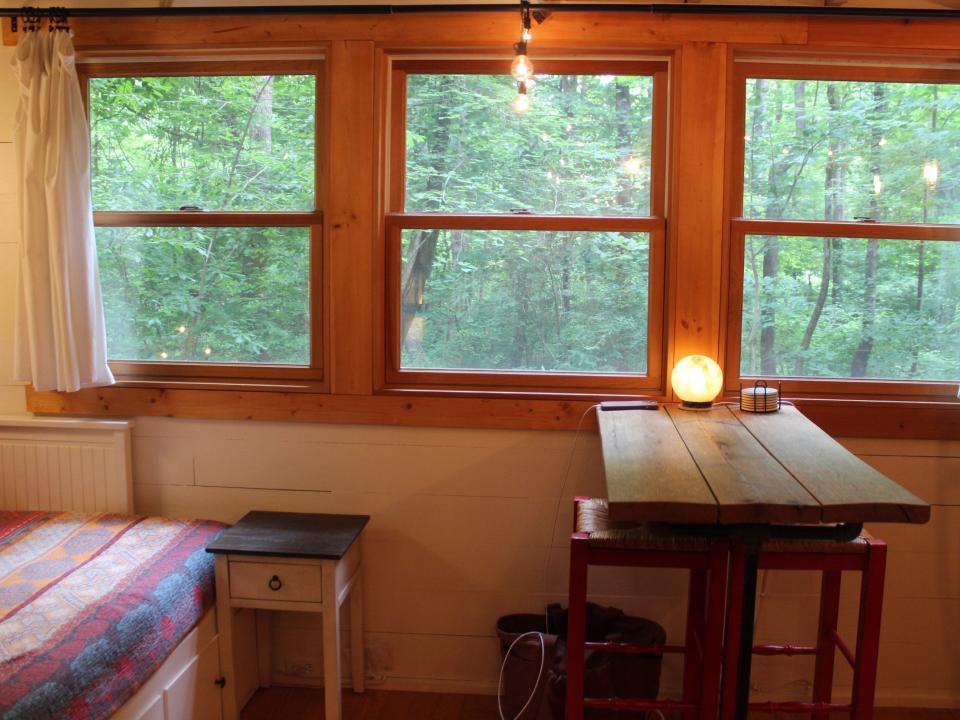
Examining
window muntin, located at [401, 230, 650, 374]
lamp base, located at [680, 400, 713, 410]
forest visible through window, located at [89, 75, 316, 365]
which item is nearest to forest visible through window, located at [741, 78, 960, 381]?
lamp base, located at [680, 400, 713, 410]

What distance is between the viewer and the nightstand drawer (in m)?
2.14

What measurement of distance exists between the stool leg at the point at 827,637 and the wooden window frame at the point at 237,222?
1.71 metres

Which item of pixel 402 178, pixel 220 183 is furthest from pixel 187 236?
pixel 402 178

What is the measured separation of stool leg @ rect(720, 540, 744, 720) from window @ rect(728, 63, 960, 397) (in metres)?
0.88

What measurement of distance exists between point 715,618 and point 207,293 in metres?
1.95

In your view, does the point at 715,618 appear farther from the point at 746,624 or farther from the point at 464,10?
the point at 464,10

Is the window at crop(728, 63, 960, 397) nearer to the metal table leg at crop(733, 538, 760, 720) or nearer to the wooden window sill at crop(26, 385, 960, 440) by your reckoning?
the wooden window sill at crop(26, 385, 960, 440)

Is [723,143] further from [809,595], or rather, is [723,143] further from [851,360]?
[809,595]

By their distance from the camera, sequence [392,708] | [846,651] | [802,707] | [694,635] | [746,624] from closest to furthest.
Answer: [746,624] → [802,707] → [846,651] → [694,635] → [392,708]

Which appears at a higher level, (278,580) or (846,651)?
(278,580)

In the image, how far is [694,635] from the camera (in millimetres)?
2117

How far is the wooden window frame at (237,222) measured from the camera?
2.50m

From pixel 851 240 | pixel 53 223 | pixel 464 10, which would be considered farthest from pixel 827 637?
pixel 53 223

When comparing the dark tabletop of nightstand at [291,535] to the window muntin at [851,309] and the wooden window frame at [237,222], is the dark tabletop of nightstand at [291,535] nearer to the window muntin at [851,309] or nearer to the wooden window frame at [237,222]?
the wooden window frame at [237,222]
